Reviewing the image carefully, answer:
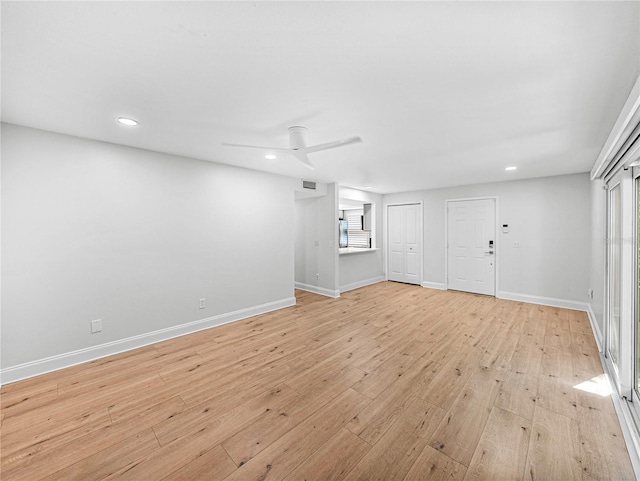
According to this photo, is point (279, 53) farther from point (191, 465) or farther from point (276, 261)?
point (276, 261)

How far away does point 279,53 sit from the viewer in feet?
4.75

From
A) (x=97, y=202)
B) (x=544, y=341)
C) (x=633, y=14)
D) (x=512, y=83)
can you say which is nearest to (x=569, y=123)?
(x=512, y=83)

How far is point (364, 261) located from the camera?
6484 millimetres

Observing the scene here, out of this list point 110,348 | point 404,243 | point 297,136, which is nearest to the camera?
point 297,136

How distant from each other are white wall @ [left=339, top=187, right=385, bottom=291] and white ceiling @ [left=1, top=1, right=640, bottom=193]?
11.2 ft

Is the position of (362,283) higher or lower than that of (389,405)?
higher

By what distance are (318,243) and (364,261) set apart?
147 centimetres

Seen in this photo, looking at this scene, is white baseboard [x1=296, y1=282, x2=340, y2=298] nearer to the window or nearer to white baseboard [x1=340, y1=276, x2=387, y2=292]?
white baseboard [x1=340, y1=276, x2=387, y2=292]

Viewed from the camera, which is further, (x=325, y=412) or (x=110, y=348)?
(x=110, y=348)

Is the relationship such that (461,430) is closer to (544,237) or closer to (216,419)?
(216,419)

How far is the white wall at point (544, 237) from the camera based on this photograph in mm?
4414

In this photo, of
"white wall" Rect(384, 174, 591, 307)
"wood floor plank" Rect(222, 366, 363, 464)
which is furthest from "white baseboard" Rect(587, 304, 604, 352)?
"wood floor plank" Rect(222, 366, 363, 464)

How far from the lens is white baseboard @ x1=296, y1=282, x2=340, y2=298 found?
213 inches

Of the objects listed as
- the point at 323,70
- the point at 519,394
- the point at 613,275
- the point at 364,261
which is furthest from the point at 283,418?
the point at 364,261
